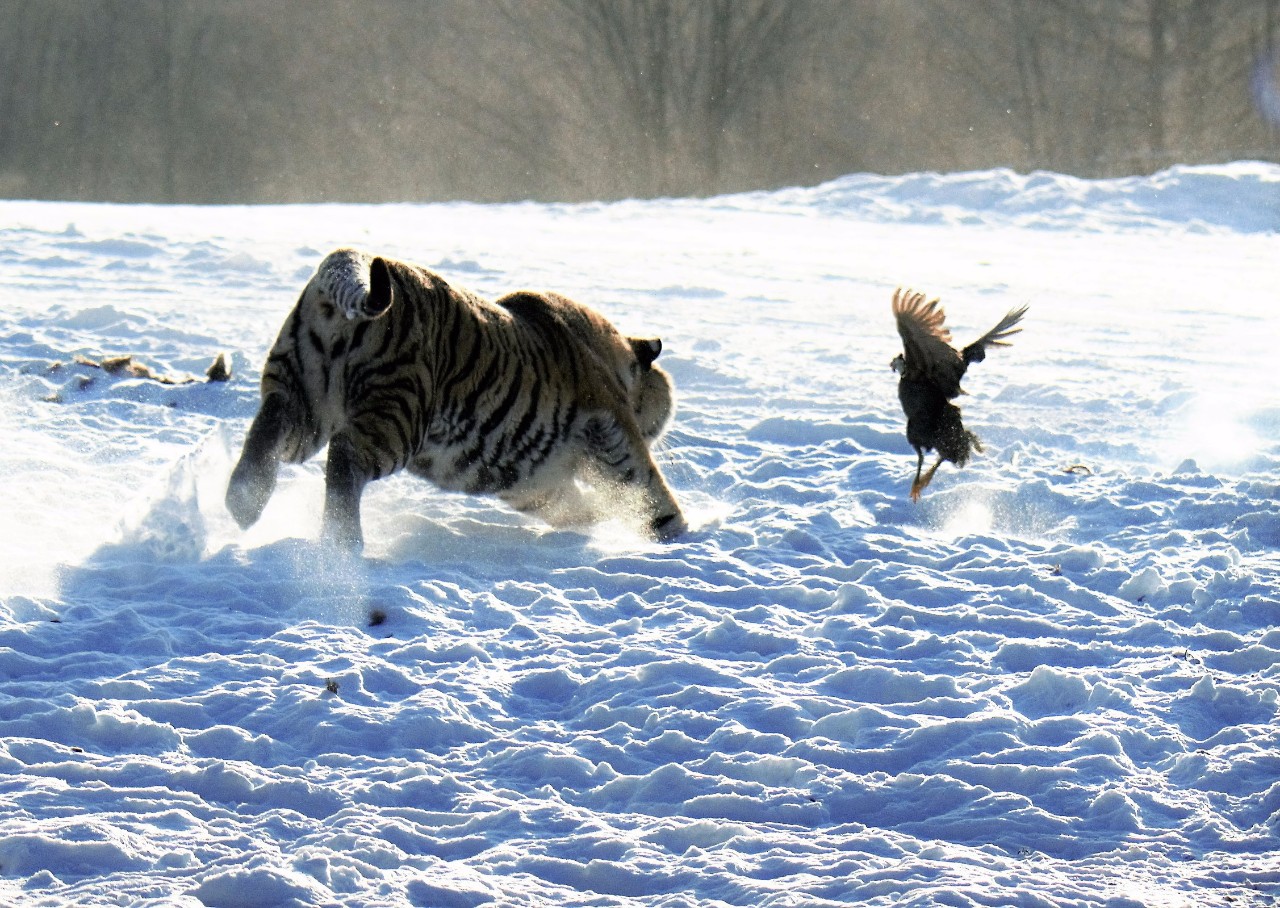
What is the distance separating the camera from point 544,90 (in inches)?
956

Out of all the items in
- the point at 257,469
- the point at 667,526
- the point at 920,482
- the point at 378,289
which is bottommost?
the point at 667,526

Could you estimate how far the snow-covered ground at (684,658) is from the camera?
2.95 meters

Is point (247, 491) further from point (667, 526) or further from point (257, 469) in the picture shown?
point (667, 526)

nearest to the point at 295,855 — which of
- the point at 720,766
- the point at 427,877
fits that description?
the point at 427,877

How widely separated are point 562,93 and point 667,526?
65.7 ft

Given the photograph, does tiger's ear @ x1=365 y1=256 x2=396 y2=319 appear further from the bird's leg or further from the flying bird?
the bird's leg

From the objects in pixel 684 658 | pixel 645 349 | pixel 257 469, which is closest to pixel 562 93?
pixel 645 349

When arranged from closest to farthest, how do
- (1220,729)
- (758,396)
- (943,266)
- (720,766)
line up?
(720,766), (1220,729), (758,396), (943,266)

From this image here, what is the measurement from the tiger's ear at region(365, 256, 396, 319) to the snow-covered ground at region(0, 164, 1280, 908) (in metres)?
0.78

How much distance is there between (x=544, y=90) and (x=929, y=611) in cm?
2088

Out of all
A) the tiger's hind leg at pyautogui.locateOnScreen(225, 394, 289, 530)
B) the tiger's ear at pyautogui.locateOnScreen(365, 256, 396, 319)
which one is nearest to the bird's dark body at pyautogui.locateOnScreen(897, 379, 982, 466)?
the tiger's ear at pyautogui.locateOnScreen(365, 256, 396, 319)

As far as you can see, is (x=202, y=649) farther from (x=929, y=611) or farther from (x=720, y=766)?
(x=929, y=611)

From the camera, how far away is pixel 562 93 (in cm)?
2434

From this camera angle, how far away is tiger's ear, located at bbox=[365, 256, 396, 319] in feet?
14.3
